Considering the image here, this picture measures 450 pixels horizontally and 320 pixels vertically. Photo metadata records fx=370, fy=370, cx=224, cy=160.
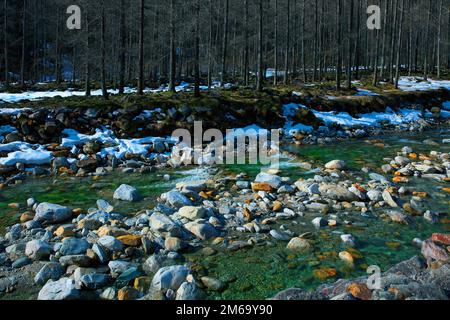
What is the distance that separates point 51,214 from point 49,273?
105 inches

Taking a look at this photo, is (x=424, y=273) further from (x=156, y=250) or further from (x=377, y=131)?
(x=377, y=131)

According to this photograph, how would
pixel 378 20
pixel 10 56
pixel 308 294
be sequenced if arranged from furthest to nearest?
pixel 10 56 < pixel 378 20 < pixel 308 294

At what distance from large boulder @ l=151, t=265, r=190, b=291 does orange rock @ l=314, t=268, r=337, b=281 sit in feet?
6.75

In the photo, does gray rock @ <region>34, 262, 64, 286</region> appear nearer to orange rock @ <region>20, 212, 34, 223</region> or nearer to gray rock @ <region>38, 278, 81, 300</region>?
gray rock @ <region>38, 278, 81, 300</region>

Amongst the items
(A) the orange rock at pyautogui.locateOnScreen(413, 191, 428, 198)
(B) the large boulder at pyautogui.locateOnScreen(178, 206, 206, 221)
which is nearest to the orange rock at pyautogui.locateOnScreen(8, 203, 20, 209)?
(B) the large boulder at pyautogui.locateOnScreen(178, 206, 206, 221)

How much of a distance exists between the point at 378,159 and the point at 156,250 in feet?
33.4

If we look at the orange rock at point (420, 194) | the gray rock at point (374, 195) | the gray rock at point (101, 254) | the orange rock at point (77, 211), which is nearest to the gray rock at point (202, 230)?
the gray rock at point (101, 254)

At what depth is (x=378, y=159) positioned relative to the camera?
13.9 meters

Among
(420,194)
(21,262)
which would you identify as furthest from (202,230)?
(420,194)

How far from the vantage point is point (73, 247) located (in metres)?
6.47

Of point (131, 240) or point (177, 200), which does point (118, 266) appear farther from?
point (177, 200)

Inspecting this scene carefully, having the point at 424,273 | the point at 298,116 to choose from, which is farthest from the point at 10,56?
the point at 424,273

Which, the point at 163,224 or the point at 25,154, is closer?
the point at 163,224

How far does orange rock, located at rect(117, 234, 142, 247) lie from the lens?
681 cm
